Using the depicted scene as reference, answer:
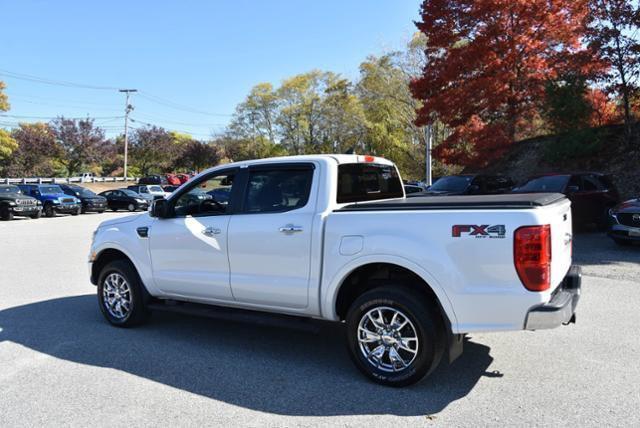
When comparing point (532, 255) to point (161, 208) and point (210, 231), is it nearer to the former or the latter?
point (210, 231)

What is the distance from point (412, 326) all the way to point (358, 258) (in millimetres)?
690

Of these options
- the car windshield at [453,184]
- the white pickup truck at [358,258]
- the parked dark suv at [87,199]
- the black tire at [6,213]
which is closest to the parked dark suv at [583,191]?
the car windshield at [453,184]

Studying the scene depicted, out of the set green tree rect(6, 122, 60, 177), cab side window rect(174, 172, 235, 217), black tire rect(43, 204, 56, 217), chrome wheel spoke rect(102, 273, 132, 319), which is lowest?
chrome wheel spoke rect(102, 273, 132, 319)

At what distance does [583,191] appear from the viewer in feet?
45.1

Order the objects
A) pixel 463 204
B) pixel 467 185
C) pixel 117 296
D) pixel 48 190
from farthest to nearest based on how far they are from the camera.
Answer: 1. pixel 48 190
2. pixel 467 185
3. pixel 117 296
4. pixel 463 204

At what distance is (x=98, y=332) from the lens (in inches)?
226

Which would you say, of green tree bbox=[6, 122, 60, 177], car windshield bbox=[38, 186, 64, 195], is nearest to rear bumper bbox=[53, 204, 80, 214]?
car windshield bbox=[38, 186, 64, 195]

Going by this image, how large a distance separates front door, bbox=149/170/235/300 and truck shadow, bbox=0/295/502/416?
0.59m

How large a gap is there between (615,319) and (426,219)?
11.6 ft

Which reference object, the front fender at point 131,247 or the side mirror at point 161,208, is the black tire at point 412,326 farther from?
the front fender at point 131,247

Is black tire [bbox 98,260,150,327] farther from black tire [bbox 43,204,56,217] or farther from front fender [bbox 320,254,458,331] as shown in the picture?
black tire [bbox 43,204,56,217]

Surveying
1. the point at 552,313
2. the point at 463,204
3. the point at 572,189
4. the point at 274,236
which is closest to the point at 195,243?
the point at 274,236

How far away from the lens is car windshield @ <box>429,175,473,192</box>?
16.5 m

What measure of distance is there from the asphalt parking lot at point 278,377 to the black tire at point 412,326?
125 mm
